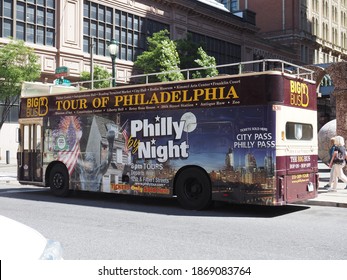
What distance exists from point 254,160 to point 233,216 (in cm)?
140

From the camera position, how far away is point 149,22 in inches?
1748

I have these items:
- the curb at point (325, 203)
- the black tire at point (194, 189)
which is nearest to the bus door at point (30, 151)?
the black tire at point (194, 189)

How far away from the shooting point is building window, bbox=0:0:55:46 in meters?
33.5

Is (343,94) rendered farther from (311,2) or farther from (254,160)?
(311,2)

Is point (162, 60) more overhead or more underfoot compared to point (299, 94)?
more overhead

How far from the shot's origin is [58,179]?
14.3m

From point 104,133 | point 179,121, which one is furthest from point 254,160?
point 104,133

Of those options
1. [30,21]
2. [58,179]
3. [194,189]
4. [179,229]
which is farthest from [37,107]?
[30,21]

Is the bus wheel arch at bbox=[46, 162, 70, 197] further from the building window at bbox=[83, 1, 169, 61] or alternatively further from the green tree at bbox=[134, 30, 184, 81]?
the building window at bbox=[83, 1, 169, 61]

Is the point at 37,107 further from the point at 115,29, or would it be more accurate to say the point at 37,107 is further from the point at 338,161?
the point at 115,29

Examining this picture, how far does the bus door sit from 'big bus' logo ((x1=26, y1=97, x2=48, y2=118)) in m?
0.23

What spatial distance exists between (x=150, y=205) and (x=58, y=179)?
3.40 m

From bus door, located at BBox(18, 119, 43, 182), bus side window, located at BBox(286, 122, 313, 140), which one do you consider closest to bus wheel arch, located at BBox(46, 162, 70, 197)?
bus door, located at BBox(18, 119, 43, 182)

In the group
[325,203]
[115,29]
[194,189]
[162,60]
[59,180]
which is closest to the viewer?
[194,189]
